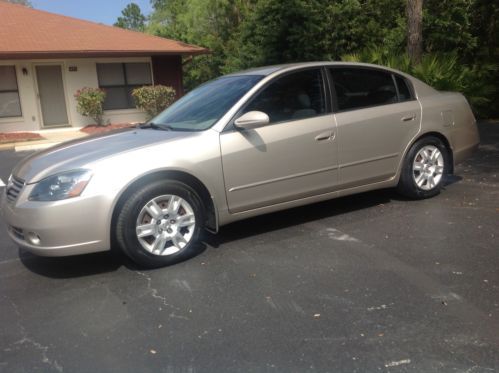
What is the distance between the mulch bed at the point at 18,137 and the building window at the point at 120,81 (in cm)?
305

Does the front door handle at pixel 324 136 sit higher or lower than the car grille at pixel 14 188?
higher

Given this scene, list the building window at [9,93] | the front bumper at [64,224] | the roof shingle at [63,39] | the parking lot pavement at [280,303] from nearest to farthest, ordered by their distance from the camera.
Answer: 1. the parking lot pavement at [280,303]
2. the front bumper at [64,224]
3. the roof shingle at [63,39]
4. the building window at [9,93]

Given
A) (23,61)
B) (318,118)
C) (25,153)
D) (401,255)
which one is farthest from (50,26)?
(401,255)

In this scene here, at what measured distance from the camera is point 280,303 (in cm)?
355

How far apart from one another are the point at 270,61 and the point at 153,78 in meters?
4.47

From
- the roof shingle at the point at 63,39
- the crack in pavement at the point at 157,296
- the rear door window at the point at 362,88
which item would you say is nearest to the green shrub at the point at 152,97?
the roof shingle at the point at 63,39

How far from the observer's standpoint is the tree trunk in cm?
1170

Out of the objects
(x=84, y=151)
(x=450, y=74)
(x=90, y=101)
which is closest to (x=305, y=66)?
Result: (x=84, y=151)

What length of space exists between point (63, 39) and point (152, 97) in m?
3.85

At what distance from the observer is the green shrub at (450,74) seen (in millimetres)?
11344

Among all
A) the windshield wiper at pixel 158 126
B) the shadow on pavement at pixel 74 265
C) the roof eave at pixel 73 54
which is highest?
the roof eave at pixel 73 54

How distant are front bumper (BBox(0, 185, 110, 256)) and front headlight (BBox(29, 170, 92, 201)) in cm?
5

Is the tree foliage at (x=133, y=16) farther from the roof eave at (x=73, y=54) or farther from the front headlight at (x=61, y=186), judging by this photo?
the front headlight at (x=61, y=186)

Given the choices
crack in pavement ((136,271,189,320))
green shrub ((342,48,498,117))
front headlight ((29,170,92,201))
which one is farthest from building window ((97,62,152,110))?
crack in pavement ((136,271,189,320))
